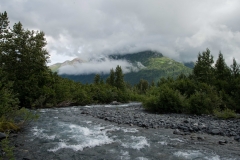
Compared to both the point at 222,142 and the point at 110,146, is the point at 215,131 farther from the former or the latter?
the point at 110,146

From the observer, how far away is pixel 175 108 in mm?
27719

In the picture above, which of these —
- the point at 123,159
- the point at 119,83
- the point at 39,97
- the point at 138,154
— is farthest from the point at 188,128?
the point at 119,83

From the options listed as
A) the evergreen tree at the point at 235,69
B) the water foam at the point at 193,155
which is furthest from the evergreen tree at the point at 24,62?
the evergreen tree at the point at 235,69

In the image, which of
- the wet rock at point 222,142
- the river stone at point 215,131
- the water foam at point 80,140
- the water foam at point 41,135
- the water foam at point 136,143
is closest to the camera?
the water foam at point 80,140

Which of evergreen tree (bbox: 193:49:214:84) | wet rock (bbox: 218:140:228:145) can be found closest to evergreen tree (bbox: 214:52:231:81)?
evergreen tree (bbox: 193:49:214:84)

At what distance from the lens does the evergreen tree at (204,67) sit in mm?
47688

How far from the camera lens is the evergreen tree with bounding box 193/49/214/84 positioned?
47688 millimetres

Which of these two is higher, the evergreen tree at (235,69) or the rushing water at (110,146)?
the evergreen tree at (235,69)

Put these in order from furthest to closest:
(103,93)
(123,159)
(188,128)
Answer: (103,93) < (188,128) < (123,159)

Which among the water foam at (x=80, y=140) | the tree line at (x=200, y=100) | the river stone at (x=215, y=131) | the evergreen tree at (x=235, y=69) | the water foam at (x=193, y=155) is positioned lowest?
the water foam at (x=193, y=155)

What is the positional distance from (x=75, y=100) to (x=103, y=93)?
14797 mm

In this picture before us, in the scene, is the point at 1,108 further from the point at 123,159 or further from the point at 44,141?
the point at 123,159

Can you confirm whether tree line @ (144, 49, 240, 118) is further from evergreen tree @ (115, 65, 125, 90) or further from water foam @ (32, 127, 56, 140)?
evergreen tree @ (115, 65, 125, 90)

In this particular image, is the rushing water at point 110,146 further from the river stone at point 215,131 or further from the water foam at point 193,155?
the river stone at point 215,131
